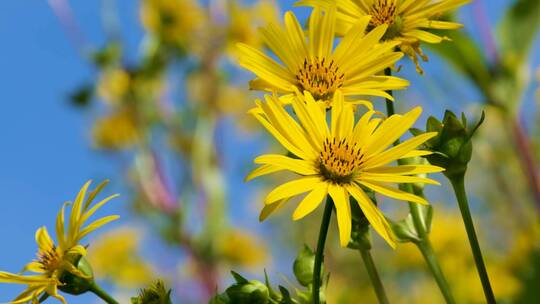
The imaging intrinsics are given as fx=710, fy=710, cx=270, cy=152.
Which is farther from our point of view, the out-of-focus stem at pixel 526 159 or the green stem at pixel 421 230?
the out-of-focus stem at pixel 526 159

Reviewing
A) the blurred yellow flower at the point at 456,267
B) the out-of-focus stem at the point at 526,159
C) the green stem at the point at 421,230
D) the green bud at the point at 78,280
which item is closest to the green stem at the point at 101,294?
the green bud at the point at 78,280

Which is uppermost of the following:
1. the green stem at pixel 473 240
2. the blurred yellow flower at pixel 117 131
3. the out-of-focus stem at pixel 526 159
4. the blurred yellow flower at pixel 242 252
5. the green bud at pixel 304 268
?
the blurred yellow flower at pixel 117 131

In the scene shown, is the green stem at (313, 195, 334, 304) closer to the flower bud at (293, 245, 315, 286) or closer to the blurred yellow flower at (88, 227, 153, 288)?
the flower bud at (293, 245, 315, 286)

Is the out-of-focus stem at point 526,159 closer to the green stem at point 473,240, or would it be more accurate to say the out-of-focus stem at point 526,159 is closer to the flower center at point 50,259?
the green stem at point 473,240

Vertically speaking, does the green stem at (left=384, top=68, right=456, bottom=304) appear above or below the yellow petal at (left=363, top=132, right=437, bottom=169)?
below

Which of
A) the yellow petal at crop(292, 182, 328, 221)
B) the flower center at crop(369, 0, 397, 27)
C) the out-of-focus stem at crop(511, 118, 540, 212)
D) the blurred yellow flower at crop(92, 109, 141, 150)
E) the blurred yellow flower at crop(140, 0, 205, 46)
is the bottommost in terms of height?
the yellow petal at crop(292, 182, 328, 221)

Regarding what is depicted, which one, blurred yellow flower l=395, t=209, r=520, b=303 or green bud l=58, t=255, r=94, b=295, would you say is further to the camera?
blurred yellow flower l=395, t=209, r=520, b=303

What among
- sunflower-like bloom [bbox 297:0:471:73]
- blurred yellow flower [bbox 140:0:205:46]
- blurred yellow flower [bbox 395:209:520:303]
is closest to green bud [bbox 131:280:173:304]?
sunflower-like bloom [bbox 297:0:471:73]
